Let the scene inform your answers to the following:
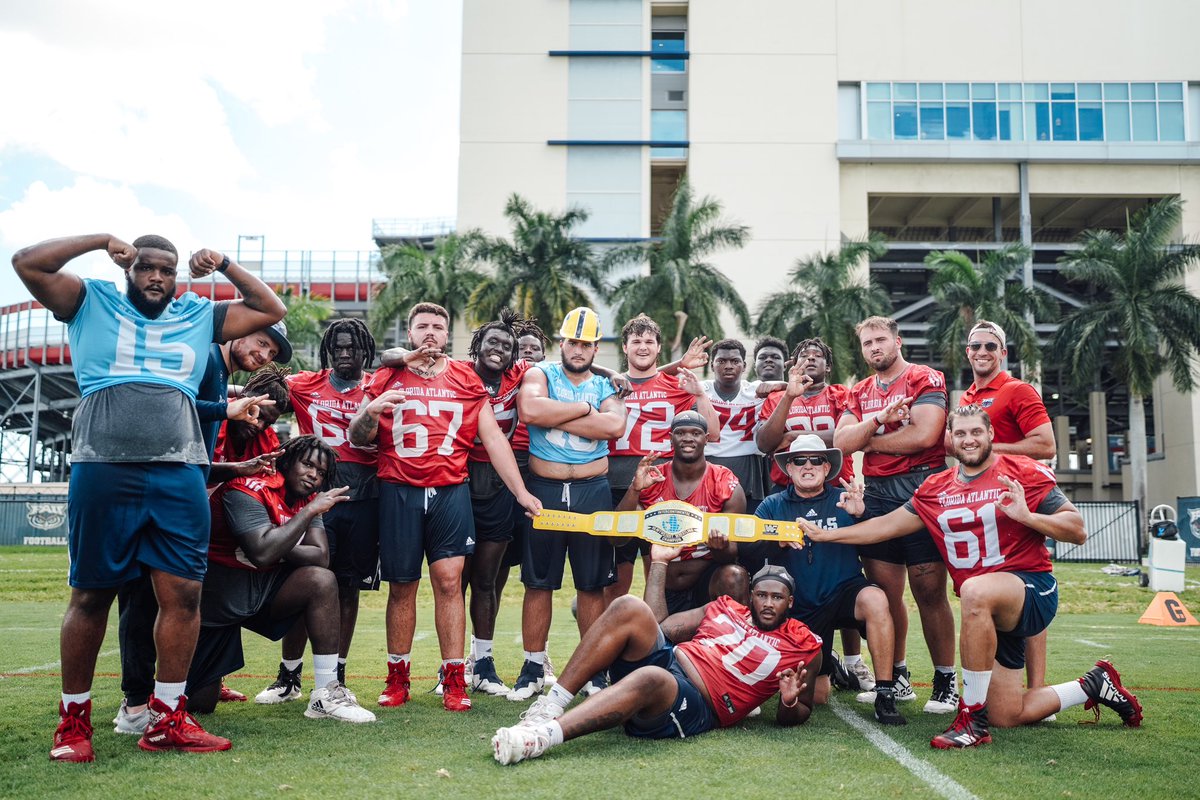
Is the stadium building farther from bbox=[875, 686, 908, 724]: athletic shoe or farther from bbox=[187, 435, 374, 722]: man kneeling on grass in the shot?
bbox=[875, 686, 908, 724]: athletic shoe

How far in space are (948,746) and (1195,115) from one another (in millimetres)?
47925

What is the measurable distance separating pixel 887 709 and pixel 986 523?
1.30 m

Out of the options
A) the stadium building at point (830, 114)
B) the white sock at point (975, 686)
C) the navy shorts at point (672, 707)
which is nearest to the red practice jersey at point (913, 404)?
the white sock at point (975, 686)

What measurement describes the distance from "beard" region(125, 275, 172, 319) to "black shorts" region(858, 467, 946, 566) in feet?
15.4

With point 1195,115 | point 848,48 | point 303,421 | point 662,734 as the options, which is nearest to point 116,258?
point 303,421

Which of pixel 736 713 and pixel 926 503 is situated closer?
pixel 736 713

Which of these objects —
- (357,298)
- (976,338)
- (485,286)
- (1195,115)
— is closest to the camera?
(976,338)

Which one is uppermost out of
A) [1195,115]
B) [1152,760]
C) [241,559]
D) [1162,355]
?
[1195,115]

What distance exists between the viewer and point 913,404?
22.3 ft

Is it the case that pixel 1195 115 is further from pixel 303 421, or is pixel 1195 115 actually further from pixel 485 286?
pixel 303 421

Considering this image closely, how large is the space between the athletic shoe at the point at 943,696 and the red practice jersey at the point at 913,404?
1.41 metres

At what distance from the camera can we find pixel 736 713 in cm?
566

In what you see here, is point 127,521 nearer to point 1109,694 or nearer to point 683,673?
point 683,673

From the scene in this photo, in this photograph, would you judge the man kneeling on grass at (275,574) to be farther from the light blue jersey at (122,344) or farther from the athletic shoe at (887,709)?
the athletic shoe at (887,709)
